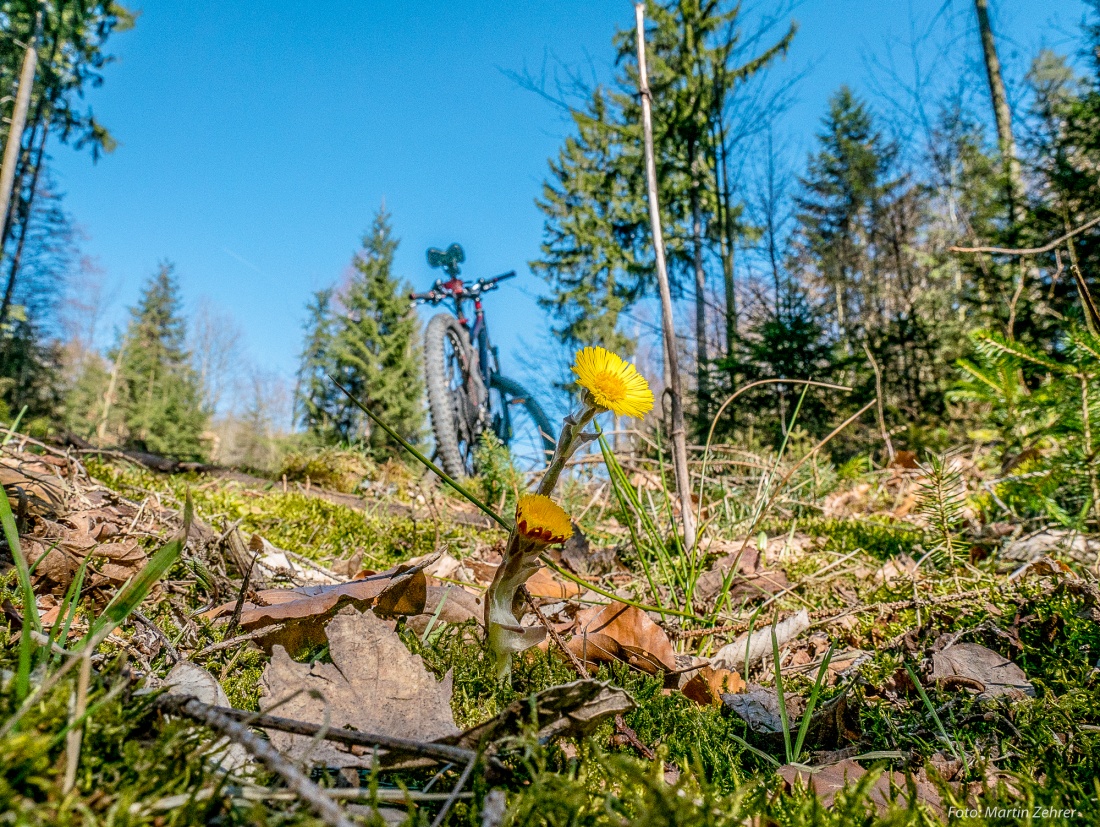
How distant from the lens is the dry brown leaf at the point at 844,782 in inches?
26.5

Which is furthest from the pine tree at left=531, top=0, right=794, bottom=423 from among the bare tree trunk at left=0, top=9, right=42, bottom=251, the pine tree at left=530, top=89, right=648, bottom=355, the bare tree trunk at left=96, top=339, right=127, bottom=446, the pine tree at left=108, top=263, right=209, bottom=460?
the bare tree trunk at left=96, top=339, right=127, bottom=446

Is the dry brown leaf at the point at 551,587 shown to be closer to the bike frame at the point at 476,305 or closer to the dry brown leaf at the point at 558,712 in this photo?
the dry brown leaf at the point at 558,712

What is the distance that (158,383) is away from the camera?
28328 millimetres

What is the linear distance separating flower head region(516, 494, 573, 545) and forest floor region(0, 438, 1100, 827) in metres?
0.20

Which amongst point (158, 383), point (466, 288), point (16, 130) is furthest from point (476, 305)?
point (158, 383)

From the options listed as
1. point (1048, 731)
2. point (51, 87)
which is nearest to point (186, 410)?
point (51, 87)

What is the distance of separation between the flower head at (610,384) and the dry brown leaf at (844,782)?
0.51 metres

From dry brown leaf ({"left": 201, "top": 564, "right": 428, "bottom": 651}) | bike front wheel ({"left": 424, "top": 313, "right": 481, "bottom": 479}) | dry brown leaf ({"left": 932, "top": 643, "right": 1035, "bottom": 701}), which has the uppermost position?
bike front wheel ({"left": 424, "top": 313, "right": 481, "bottom": 479})

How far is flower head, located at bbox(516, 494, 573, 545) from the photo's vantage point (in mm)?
781

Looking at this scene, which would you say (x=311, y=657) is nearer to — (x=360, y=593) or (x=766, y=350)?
(x=360, y=593)

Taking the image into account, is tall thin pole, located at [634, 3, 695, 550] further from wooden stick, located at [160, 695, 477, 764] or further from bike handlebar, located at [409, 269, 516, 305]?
bike handlebar, located at [409, 269, 516, 305]

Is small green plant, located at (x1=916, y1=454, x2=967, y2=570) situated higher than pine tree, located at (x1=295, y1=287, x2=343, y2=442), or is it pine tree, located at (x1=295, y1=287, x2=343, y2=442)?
pine tree, located at (x1=295, y1=287, x2=343, y2=442)

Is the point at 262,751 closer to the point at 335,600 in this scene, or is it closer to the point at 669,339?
the point at 335,600

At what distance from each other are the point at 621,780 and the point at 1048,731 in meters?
0.70
